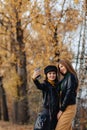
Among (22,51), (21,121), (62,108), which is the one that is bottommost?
(21,121)

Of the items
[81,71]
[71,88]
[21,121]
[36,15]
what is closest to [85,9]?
[81,71]

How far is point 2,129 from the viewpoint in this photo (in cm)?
1673

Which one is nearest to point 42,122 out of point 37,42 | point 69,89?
point 69,89

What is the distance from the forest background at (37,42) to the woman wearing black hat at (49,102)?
4117 millimetres

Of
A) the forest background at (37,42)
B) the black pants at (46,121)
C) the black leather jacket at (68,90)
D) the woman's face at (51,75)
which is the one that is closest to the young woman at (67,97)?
the black leather jacket at (68,90)

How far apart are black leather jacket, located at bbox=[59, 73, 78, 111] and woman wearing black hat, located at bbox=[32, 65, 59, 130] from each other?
0.20 m

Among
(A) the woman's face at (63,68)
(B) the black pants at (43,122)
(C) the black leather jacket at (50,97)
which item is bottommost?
(B) the black pants at (43,122)

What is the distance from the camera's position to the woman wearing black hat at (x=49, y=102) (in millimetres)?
7977

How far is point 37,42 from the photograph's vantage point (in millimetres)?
18391

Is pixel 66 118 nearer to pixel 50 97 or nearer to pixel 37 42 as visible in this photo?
pixel 50 97

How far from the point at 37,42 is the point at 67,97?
426 inches

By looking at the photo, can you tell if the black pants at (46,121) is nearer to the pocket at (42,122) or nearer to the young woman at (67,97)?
the pocket at (42,122)

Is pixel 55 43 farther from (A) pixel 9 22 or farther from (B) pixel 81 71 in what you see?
(A) pixel 9 22

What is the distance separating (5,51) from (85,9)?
7.78 m
